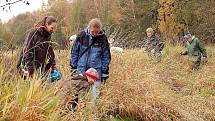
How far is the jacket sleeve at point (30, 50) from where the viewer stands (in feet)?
20.6

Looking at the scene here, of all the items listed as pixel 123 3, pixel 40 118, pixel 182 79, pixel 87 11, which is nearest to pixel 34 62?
pixel 40 118

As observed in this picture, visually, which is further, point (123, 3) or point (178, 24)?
point (178, 24)

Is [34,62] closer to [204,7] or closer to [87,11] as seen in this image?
[87,11]

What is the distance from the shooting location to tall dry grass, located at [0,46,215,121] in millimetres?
4289

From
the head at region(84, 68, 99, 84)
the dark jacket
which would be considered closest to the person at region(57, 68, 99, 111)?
the head at region(84, 68, 99, 84)

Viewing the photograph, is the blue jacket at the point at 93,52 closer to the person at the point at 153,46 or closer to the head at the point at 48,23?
the head at the point at 48,23

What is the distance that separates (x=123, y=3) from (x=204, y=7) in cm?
453

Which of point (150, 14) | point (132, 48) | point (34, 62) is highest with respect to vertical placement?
point (34, 62)

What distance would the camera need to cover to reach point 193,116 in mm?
7684

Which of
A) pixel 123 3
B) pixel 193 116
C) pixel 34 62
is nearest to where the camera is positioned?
pixel 34 62

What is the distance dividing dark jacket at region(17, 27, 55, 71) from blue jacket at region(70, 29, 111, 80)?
0.62 metres

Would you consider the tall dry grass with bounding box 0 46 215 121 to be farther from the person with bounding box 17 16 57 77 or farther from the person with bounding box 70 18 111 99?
the person with bounding box 17 16 57 77

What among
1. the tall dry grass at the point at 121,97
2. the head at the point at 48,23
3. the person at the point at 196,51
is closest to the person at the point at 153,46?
the tall dry grass at the point at 121,97

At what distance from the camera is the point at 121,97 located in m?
7.70
